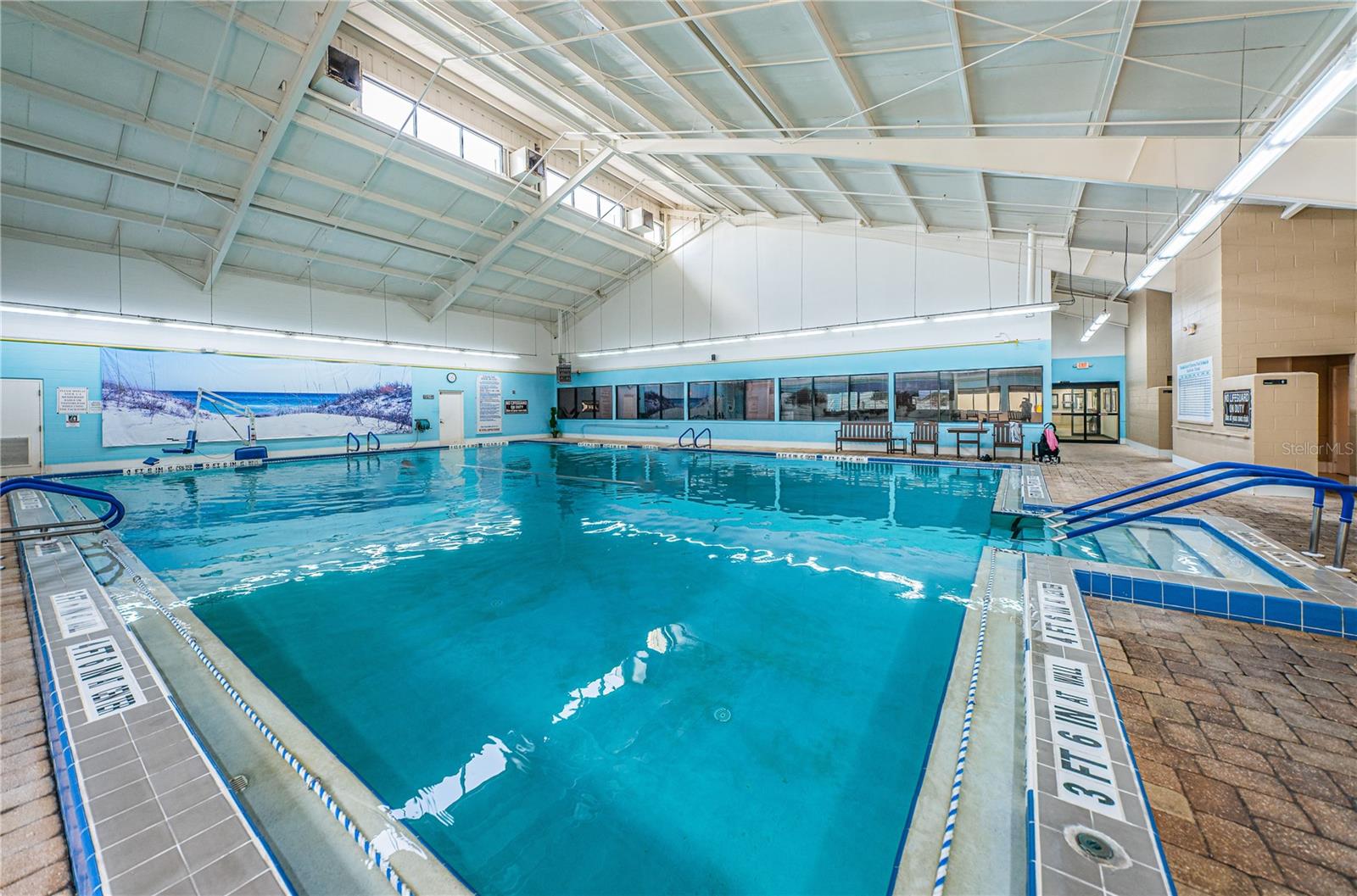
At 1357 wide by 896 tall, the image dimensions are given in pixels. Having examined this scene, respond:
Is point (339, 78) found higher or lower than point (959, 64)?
higher

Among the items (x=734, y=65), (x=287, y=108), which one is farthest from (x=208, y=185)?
(x=734, y=65)

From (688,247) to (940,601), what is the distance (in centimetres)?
1504

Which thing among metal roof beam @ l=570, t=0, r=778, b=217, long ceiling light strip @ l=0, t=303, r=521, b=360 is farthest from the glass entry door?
long ceiling light strip @ l=0, t=303, r=521, b=360

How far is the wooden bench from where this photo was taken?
12.7 m

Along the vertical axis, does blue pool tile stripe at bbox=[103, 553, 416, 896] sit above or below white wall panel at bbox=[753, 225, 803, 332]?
below

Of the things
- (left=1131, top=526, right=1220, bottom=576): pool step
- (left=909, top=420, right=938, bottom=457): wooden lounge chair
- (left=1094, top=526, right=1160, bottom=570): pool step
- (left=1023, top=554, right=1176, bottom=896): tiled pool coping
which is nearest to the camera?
(left=1023, top=554, right=1176, bottom=896): tiled pool coping

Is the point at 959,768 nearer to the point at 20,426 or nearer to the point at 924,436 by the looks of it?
the point at 924,436

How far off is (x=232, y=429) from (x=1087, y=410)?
25.5 meters

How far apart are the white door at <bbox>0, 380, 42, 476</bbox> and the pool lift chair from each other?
1.91 metres

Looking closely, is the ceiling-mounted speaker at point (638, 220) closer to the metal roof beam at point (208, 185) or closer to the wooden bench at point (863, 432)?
the metal roof beam at point (208, 185)

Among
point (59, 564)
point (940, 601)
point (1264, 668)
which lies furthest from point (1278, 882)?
point (59, 564)

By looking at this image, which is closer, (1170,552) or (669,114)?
(1170,552)

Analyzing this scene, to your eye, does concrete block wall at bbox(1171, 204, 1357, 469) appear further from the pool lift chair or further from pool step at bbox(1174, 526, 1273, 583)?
the pool lift chair

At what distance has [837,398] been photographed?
46.0ft
